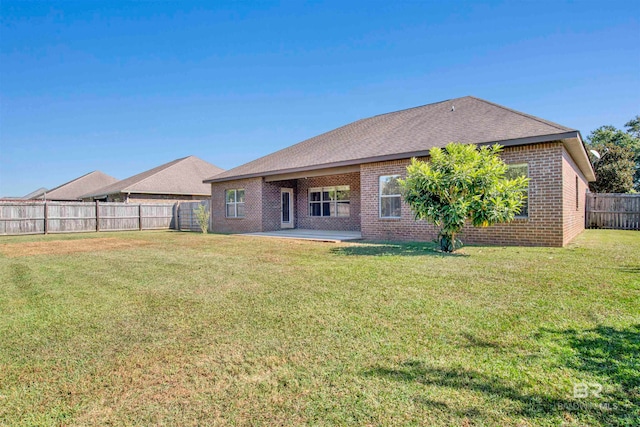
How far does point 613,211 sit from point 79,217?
93.6 feet

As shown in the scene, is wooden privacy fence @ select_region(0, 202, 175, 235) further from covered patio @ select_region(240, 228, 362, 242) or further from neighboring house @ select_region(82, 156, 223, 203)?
covered patio @ select_region(240, 228, 362, 242)

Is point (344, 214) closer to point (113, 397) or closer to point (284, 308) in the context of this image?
point (284, 308)

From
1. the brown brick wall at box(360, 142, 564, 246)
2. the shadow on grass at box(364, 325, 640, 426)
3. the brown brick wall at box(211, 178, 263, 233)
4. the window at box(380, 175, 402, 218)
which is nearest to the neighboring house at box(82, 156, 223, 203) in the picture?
the brown brick wall at box(211, 178, 263, 233)

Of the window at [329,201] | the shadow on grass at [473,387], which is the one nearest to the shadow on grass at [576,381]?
the shadow on grass at [473,387]

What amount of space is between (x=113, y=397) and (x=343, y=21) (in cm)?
1509

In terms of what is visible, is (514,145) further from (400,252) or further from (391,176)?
(400,252)

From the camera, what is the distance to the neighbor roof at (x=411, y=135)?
9.38 metres

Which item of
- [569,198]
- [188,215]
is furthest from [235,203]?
[569,198]

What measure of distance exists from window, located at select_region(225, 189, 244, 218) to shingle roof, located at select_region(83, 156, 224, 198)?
9.02m

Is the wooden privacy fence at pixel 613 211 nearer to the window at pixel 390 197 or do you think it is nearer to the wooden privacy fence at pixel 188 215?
the window at pixel 390 197

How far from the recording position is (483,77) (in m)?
15.2

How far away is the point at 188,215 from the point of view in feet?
70.4

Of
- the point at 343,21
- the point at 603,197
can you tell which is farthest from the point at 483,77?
the point at 603,197

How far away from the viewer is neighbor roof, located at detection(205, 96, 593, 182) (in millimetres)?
9383
